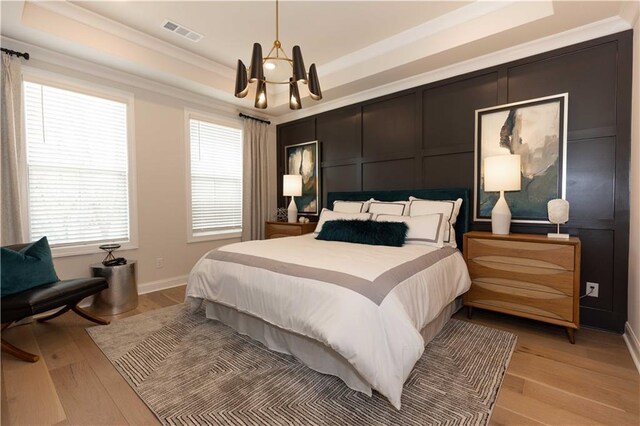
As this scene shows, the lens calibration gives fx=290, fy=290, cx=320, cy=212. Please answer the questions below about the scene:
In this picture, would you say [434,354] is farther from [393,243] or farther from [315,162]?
[315,162]

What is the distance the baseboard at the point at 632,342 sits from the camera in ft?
6.52

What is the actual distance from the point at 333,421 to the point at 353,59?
3716mm

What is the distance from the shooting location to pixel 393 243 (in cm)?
275

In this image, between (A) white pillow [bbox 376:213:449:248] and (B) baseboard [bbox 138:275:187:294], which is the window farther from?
(A) white pillow [bbox 376:213:449:248]

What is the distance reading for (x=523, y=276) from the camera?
8.14 ft

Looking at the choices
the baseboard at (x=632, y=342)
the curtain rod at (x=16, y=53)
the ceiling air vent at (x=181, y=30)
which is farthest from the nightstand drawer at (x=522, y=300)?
the curtain rod at (x=16, y=53)

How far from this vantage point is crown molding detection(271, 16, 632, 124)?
2.47m

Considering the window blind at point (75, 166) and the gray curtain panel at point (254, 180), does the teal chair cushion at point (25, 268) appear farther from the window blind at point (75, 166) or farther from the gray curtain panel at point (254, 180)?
the gray curtain panel at point (254, 180)

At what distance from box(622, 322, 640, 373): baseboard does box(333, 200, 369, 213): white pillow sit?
249 centimetres

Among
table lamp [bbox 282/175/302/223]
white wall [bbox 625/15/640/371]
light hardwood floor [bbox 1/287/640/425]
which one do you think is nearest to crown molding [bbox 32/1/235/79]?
table lamp [bbox 282/175/302/223]

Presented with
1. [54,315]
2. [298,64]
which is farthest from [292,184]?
[54,315]

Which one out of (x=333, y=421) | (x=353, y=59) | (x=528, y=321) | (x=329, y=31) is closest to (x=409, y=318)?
(x=333, y=421)

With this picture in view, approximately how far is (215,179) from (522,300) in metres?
4.05

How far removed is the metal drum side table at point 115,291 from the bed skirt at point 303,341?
39.9 inches
